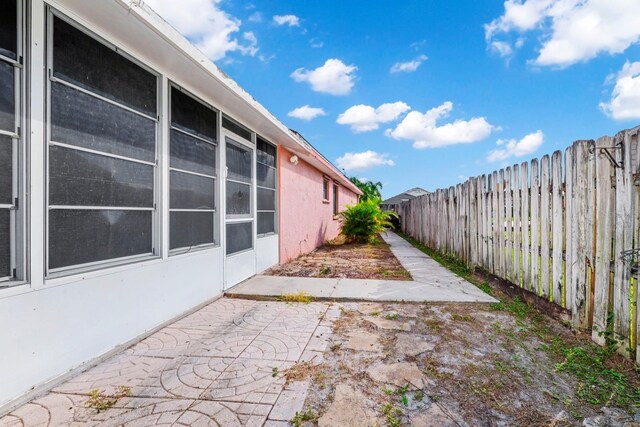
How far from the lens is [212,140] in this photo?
4.04 m

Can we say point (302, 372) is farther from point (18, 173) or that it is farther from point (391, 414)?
point (18, 173)

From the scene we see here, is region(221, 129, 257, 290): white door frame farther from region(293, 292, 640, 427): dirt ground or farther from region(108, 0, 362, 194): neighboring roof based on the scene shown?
region(293, 292, 640, 427): dirt ground

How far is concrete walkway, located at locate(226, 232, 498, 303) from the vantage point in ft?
13.0

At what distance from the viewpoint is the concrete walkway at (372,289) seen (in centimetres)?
396

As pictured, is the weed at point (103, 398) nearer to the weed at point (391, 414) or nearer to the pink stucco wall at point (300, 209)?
the weed at point (391, 414)

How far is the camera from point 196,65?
2982 mm

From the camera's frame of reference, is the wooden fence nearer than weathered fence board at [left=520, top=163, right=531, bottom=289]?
Yes

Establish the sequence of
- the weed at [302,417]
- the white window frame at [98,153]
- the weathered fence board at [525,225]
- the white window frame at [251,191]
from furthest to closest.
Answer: the white window frame at [251,191]
the weathered fence board at [525,225]
the white window frame at [98,153]
the weed at [302,417]

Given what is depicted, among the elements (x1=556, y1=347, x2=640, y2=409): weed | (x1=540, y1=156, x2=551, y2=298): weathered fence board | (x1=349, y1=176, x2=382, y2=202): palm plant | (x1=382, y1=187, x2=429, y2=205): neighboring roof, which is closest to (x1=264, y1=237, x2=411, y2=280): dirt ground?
(x1=540, y1=156, x2=551, y2=298): weathered fence board

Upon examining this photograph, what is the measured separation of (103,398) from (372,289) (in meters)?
3.33

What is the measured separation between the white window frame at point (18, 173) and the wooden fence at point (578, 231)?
13.9 feet

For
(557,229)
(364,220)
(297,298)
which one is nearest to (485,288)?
(557,229)

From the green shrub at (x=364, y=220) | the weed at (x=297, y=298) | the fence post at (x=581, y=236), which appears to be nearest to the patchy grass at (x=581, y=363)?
the fence post at (x=581, y=236)

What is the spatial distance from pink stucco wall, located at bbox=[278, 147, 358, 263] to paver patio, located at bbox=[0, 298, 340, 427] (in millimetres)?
3719
